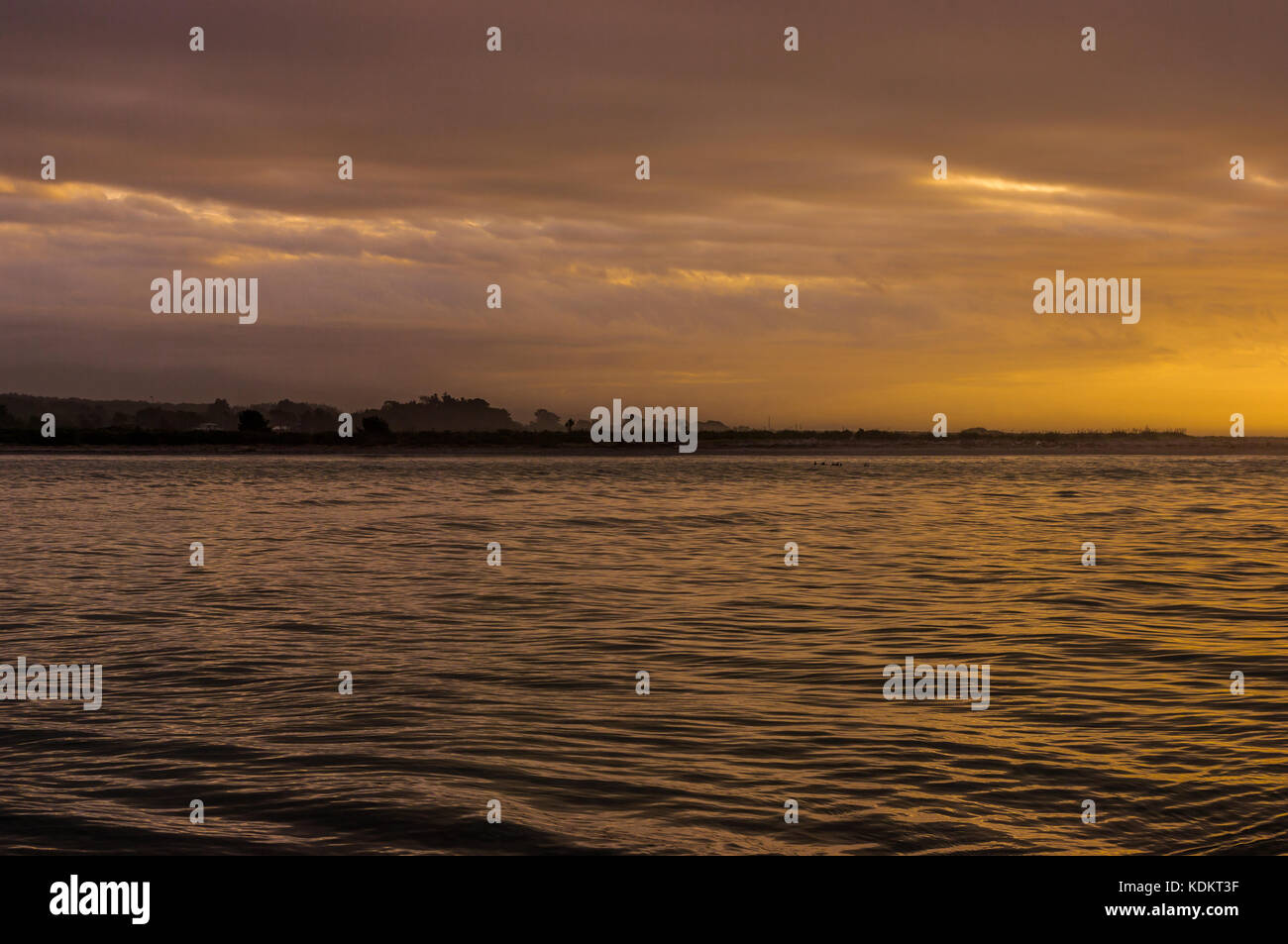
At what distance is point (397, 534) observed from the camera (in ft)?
124

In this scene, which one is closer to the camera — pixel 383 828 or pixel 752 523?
pixel 383 828

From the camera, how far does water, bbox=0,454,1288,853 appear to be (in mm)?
9141

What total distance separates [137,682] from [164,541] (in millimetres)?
22595

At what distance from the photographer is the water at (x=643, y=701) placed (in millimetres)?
9141

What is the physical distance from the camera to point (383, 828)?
9070 mm

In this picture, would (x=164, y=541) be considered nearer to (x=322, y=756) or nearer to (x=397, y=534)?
(x=397, y=534)

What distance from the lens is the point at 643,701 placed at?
1331 cm
